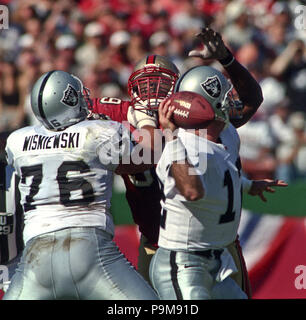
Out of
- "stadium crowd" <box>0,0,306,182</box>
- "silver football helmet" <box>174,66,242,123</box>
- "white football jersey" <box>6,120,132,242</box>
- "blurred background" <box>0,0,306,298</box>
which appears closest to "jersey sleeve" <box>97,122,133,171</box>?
"white football jersey" <box>6,120,132,242</box>

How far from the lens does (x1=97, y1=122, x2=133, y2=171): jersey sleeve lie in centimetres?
333

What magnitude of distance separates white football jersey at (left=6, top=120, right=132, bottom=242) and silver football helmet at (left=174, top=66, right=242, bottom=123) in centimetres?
44

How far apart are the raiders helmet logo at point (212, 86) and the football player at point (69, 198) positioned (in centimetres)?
47

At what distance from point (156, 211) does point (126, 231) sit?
1.69 metres

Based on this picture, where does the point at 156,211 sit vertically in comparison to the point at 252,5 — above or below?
below

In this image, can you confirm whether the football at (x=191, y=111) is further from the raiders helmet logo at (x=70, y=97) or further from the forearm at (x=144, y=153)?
the raiders helmet logo at (x=70, y=97)

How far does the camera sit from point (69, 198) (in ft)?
10.8

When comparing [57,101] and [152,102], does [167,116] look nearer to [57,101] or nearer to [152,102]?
[57,101]

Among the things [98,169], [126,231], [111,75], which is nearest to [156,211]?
[98,169]

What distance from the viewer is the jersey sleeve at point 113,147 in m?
3.33

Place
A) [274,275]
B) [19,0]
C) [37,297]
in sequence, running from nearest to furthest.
Result: [37,297] < [274,275] < [19,0]

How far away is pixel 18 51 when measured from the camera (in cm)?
860

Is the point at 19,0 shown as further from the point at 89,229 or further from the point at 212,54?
the point at 89,229

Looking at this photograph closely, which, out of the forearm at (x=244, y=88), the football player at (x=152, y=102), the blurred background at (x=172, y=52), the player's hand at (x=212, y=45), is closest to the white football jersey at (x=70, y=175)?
the football player at (x=152, y=102)
